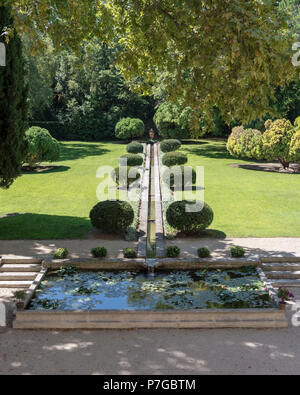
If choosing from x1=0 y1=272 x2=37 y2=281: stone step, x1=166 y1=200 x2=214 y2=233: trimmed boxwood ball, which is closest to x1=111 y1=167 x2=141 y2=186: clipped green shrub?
x1=166 y1=200 x2=214 y2=233: trimmed boxwood ball

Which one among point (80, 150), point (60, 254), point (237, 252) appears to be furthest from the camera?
point (80, 150)

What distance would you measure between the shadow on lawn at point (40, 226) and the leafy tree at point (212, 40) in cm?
584

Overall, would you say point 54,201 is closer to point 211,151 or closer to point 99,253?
point 99,253

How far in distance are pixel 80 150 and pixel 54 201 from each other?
19.2 metres

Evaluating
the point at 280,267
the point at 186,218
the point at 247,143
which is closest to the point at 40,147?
the point at 247,143

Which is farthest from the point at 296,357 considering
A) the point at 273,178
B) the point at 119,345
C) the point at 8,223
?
the point at 273,178

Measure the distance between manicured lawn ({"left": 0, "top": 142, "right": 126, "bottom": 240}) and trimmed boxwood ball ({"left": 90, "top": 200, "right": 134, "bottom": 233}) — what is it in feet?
2.87

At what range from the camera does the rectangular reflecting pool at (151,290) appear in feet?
28.8

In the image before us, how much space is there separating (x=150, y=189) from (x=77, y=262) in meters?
11.8

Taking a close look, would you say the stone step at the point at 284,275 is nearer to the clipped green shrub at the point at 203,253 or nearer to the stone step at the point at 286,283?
the stone step at the point at 286,283

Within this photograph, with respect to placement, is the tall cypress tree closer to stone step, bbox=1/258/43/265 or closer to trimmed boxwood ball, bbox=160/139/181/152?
stone step, bbox=1/258/43/265

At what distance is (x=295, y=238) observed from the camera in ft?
44.6

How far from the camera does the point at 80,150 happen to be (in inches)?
1492

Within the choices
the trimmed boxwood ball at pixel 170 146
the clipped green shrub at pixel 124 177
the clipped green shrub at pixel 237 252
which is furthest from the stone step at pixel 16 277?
the trimmed boxwood ball at pixel 170 146
